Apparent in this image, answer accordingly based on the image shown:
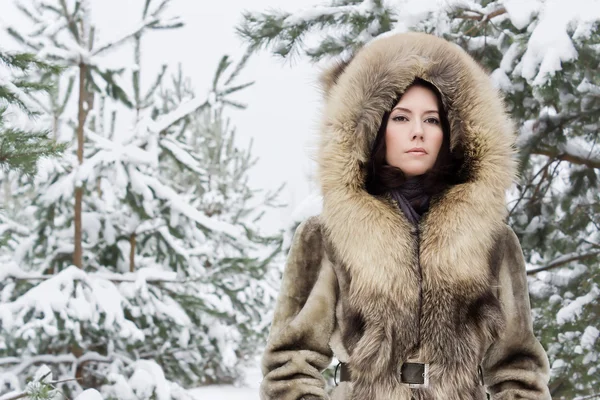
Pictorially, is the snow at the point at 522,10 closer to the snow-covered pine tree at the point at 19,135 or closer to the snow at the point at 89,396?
the snow-covered pine tree at the point at 19,135

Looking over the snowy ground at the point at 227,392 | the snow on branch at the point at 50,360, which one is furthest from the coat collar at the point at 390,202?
the snowy ground at the point at 227,392

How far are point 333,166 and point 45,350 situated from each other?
11.7 ft

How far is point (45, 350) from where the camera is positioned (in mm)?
4543

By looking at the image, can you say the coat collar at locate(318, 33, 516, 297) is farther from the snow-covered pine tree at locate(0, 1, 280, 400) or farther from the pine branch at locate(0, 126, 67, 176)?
the snow-covered pine tree at locate(0, 1, 280, 400)

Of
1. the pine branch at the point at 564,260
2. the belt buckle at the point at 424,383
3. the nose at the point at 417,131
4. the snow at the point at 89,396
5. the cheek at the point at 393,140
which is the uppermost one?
the nose at the point at 417,131

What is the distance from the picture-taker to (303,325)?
5.89ft

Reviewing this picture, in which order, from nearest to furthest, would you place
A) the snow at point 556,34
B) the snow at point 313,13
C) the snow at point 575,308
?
1. the snow at point 556,34
2. the snow at point 313,13
3. the snow at point 575,308

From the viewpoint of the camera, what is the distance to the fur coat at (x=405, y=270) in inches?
65.0

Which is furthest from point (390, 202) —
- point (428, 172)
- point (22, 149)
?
point (22, 149)

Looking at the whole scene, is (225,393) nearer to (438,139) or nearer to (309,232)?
(309,232)

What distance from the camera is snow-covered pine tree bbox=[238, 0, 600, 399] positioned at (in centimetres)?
264

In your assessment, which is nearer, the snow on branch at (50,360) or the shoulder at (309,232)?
the shoulder at (309,232)

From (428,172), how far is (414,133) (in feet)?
0.43

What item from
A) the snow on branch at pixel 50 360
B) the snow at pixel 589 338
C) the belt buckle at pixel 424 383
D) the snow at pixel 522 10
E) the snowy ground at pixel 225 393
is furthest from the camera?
the snowy ground at pixel 225 393
